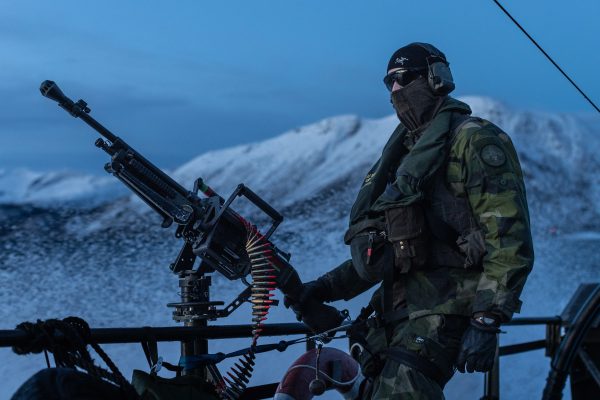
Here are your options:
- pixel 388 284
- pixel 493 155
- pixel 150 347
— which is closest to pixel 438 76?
pixel 493 155

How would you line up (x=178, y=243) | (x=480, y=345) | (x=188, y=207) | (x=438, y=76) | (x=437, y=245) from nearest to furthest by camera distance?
(x=480, y=345) < (x=437, y=245) < (x=438, y=76) < (x=188, y=207) < (x=178, y=243)

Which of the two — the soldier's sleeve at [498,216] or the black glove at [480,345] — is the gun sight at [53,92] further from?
the black glove at [480,345]

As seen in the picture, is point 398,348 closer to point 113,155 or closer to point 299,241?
point 113,155

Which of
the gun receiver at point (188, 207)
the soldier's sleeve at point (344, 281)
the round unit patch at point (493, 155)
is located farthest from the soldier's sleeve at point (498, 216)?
the gun receiver at point (188, 207)

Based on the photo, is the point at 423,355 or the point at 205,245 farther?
the point at 205,245

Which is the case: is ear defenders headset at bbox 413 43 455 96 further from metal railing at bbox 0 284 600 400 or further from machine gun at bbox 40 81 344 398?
metal railing at bbox 0 284 600 400

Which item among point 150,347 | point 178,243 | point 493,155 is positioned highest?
point 178,243

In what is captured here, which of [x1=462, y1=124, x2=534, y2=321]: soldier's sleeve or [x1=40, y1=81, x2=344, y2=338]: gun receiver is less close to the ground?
[x1=40, y1=81, x2=344, y2=338]: gun receiver

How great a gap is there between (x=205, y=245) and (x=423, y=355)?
0.90 meters

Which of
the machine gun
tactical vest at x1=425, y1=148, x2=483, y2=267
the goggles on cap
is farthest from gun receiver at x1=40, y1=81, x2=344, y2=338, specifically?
the goggles on cap

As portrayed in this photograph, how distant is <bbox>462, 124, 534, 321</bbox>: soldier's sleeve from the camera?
2.64 meters

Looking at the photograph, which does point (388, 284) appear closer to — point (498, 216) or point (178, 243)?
point (498, 216)

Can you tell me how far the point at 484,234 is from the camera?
108 inches

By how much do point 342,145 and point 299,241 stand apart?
7257mm
